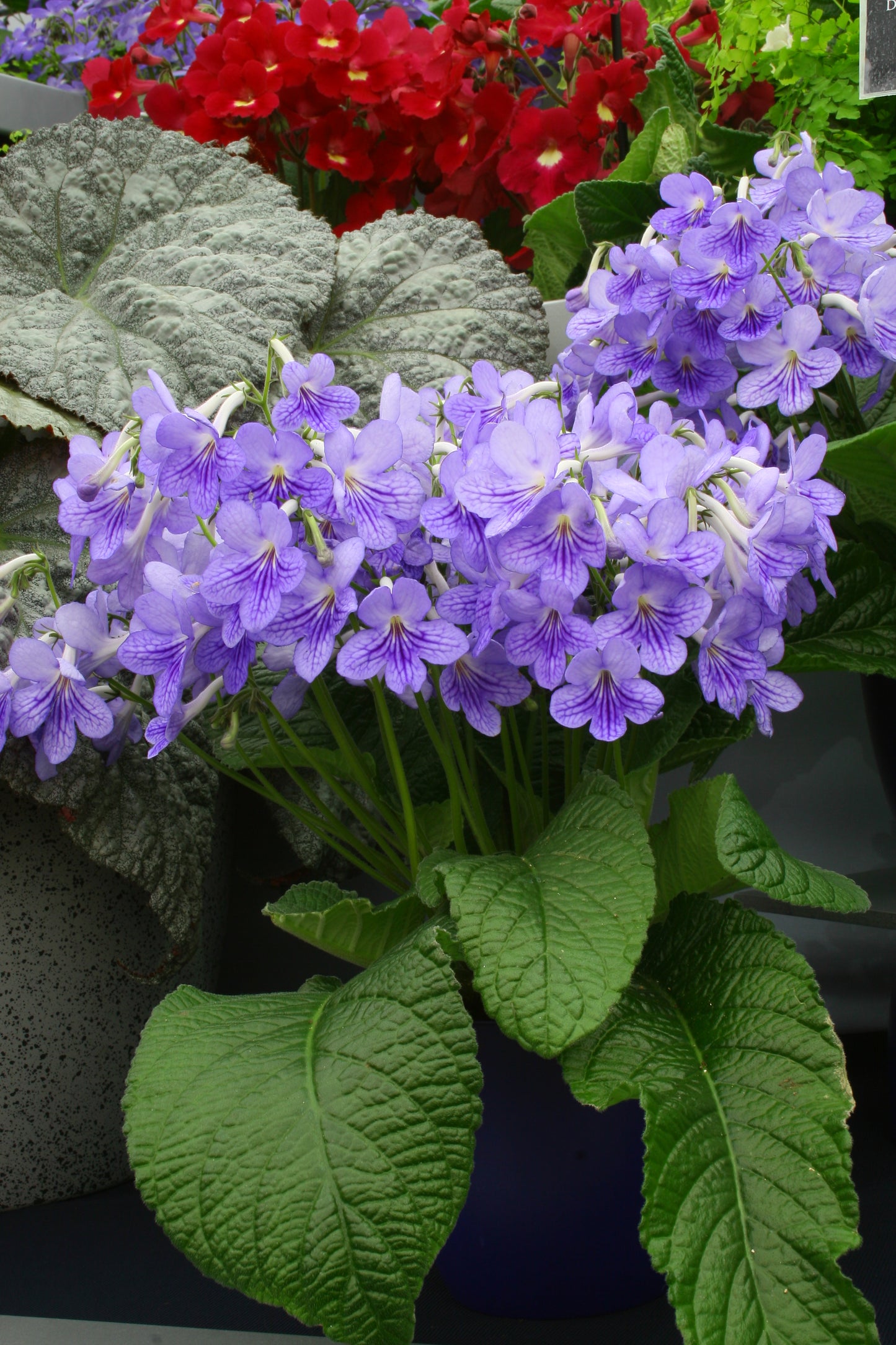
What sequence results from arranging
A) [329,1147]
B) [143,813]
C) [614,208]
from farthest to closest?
[614,208] < [143,813] < [329,1147]

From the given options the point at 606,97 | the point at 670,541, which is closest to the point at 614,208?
the point at 606,97

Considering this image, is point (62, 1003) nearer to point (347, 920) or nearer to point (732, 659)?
point (347, 920)

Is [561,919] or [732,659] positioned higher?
[732,659]

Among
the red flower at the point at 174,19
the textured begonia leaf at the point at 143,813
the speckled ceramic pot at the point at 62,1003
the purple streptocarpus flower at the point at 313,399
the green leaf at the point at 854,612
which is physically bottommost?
the speckled ceramic pot at the point at 62,1003

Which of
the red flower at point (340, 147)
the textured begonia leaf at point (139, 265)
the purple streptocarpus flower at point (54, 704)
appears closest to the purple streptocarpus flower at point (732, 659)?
the purple streptocarpus flower at point (54, 704)

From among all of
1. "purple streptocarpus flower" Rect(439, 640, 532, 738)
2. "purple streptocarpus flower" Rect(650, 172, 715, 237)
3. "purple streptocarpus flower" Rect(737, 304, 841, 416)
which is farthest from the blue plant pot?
"purple streptocarpus flower" Rect(650, 172, 715, 237)

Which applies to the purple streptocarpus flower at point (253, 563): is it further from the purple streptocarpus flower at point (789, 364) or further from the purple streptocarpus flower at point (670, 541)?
the purple streptocarpus flower at point (789, 364)
